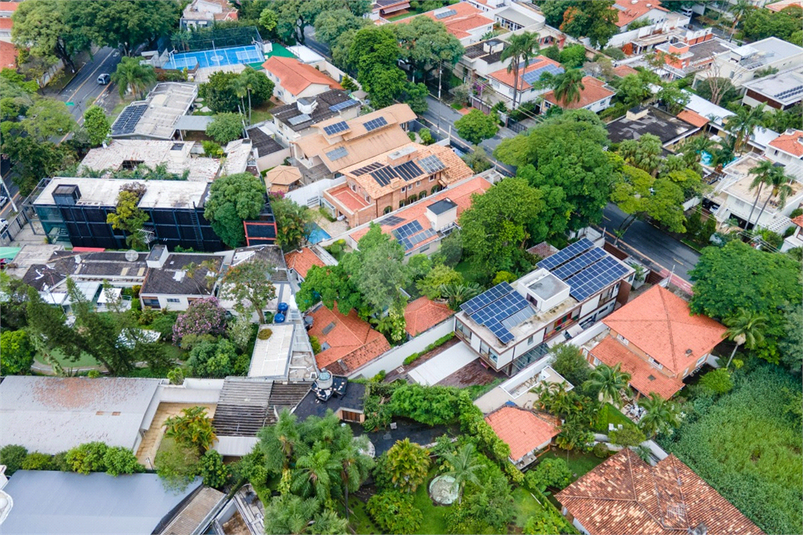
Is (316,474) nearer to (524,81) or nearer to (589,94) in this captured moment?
(524,81)

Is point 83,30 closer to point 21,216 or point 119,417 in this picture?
point 21,216

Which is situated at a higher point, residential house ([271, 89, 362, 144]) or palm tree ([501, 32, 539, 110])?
palm tree ([501, 32, 539, 110])

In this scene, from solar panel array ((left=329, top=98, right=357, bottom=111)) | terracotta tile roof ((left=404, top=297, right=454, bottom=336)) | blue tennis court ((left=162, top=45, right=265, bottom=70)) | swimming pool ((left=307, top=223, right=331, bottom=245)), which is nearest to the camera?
terracotta tile roof ((left=404, top=297, right=454, bottom=336))

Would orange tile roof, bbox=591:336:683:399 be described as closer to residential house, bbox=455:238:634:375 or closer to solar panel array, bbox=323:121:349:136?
residential house, bbox=455:238:634:375

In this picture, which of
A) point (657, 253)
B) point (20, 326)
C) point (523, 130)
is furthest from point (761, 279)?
point (20, 326)

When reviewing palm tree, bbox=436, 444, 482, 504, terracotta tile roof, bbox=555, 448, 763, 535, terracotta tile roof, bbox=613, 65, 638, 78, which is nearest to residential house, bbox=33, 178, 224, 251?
palm tree, bbox=436, 444, 482, 504

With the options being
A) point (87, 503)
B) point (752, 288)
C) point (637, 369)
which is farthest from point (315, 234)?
point (752, 288)

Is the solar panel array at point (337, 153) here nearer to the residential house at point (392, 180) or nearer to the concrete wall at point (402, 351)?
the residential house at point (392, 180)
